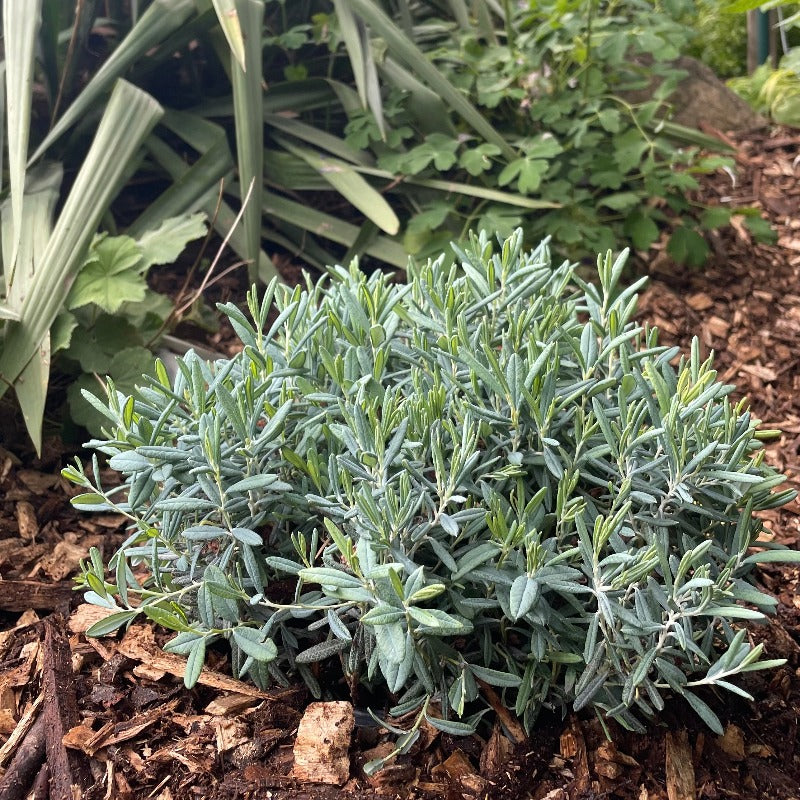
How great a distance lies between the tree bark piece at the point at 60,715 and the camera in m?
1.35

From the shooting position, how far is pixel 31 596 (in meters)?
1.75

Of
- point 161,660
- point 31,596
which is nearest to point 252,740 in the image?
point 161,660

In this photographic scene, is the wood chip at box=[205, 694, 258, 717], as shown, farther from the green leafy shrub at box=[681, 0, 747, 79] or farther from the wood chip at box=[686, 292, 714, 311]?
the green leafy shrub at box=[681, 0, 747, 79]

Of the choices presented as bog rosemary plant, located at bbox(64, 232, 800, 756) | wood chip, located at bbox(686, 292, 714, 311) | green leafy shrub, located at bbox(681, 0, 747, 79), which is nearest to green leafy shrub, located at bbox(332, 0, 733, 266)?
wood chip, located at bbox(686, 292, 714, 311)

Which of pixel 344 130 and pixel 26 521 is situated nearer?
pixel 26 521


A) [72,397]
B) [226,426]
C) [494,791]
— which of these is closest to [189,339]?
[72,397]

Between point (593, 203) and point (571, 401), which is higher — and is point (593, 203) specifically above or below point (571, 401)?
below

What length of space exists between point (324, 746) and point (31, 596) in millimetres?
762

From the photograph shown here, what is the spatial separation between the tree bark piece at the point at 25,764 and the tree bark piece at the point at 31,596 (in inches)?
12.3

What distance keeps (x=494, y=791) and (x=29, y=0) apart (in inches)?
88.4

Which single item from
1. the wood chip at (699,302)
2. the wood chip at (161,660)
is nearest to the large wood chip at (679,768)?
the wood chip at (161,660)

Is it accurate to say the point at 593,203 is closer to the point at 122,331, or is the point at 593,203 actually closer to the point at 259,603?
the point at 122,331

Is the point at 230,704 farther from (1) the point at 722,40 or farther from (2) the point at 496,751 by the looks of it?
(1) the point at 722,40

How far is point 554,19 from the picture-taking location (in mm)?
2988
